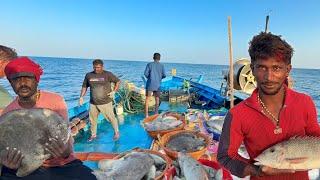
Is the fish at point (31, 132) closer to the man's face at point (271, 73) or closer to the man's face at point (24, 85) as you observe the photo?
the man's face at point (24, 85)

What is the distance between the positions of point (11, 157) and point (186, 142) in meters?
2.58

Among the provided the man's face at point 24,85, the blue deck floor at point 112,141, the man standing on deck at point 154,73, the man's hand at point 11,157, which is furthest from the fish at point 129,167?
the man standing on deck at point 154,73

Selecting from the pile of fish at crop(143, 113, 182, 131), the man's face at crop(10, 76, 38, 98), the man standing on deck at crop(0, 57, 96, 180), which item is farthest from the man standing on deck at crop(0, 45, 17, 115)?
the pile of fish at crop(143, 113, 182, 131)

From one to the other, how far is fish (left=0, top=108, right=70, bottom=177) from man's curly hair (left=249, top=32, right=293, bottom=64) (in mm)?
1761

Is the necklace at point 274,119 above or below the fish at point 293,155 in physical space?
above

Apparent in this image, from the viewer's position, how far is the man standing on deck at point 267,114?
84.0 inches

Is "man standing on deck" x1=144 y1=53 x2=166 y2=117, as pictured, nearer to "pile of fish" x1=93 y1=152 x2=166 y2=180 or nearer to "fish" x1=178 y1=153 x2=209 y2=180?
"pile of fish" x1=93 y1=152 x2=166 y2=180

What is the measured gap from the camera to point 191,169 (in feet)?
11.4

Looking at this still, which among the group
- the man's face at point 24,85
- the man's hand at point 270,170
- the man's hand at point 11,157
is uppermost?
the man's face at point 24,85

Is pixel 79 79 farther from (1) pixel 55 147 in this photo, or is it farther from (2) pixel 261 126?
(2) pixel 261 126

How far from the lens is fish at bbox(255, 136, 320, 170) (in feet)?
6.69

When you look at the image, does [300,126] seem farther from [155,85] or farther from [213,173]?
[155,85]

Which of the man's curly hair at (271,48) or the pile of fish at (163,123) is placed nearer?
the man's curly hair at (271,48)

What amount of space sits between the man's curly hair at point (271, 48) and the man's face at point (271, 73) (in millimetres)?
33
